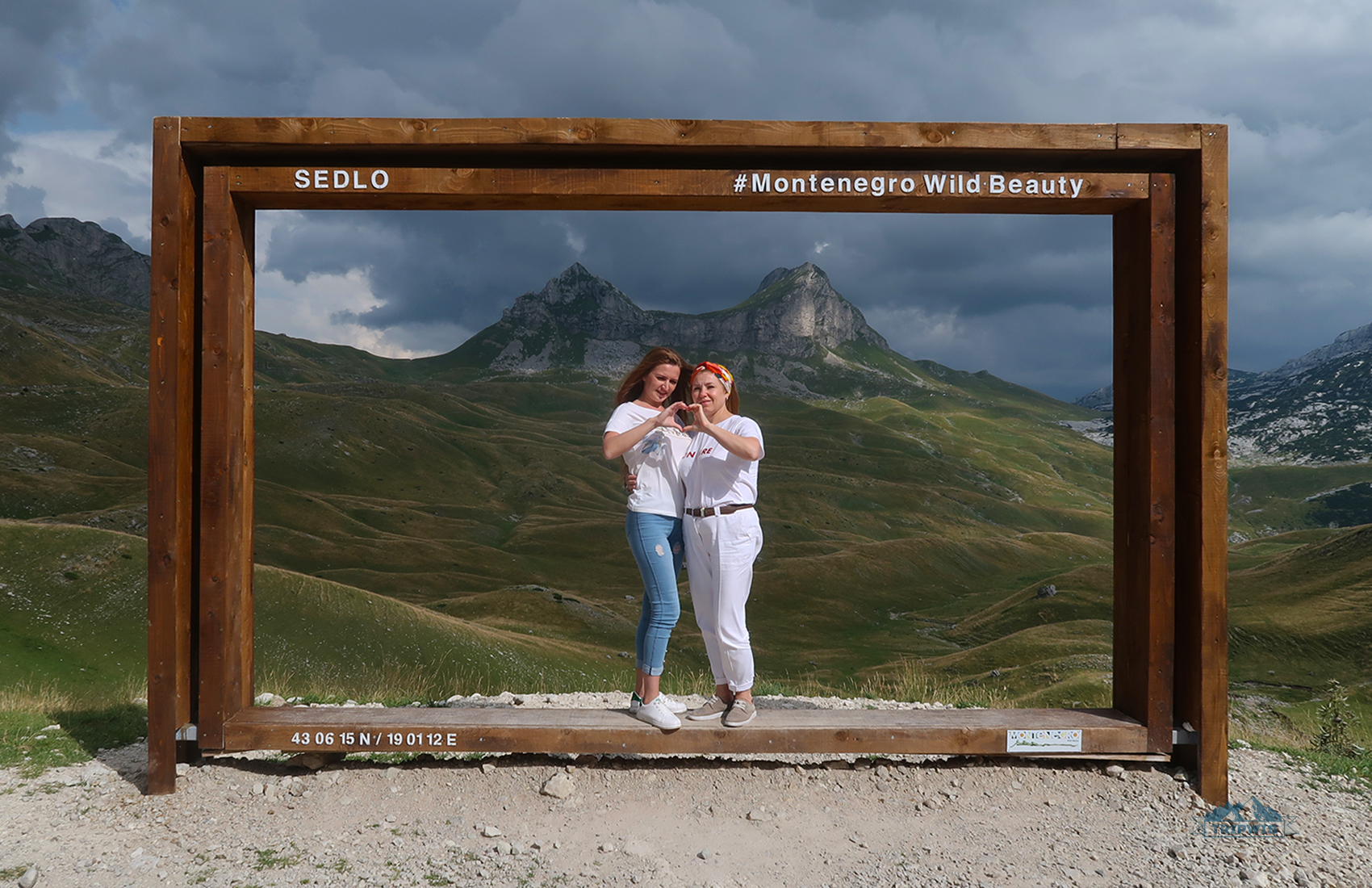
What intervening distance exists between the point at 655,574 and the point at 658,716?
1251 mm

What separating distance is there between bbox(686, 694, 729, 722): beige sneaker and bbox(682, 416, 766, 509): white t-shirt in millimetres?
1905

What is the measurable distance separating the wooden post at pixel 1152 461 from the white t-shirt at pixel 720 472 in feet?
11.2

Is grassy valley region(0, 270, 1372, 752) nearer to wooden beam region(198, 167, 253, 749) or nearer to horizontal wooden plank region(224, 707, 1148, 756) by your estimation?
horizontal wooden plank region(224, 707, 1148, 756)

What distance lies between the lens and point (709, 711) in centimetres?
694

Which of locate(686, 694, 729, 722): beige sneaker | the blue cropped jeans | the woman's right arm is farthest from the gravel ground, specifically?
the woman's right arm

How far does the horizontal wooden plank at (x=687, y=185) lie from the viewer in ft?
22.0

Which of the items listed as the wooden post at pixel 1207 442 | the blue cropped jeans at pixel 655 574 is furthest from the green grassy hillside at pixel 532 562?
the blue cropped jeans at pixel 655 574

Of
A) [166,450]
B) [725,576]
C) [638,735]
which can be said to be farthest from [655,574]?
[166,450]

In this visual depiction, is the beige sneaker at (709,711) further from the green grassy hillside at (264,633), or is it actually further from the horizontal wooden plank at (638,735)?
the green grassy hillside at (264,633)

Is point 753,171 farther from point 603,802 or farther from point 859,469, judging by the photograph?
point 859,469

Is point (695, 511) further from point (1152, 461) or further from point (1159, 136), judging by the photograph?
point (1159, 136)

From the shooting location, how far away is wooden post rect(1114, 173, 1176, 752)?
6.62 m

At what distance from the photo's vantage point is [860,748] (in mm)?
6625

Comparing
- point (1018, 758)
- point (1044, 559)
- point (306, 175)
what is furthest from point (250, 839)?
point (1044, 559)
